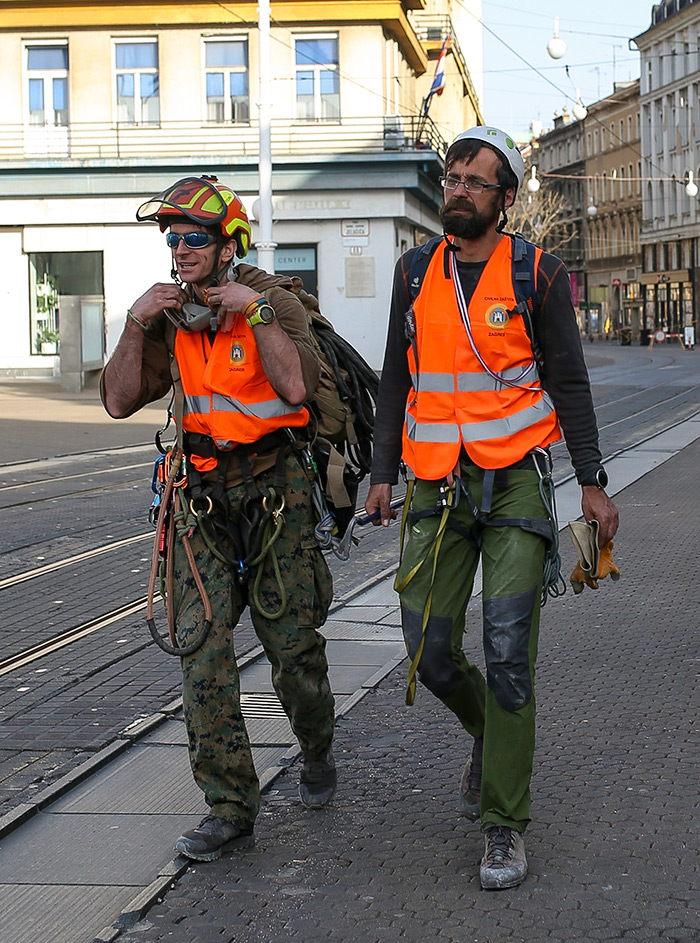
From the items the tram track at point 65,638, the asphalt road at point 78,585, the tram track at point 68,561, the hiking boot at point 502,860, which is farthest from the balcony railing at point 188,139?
the hiking boot at point 502,860

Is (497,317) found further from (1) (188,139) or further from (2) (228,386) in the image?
(1) (188,139)

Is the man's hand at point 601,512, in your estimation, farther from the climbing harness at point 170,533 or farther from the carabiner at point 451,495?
the climbing harness at point 170,533

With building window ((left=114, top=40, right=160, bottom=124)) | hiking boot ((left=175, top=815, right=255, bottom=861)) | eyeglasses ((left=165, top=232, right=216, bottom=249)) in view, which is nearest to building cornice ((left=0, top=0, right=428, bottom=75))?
building window ((left=114, top=40, right=160, bottom=124))

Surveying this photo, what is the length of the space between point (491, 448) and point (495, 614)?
1.49ft

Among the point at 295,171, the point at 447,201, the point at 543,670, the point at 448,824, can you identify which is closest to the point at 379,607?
the point at 543,670

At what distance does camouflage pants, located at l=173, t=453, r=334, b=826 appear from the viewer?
14.1 feet

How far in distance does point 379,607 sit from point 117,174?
2960 cm

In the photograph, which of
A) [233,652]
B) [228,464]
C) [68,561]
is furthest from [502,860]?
[68,561]

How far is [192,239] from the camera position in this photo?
4.32 m

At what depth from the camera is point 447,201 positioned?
427cm

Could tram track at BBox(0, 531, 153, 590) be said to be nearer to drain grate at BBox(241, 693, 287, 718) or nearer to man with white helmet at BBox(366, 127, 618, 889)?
drain grate at BBox(241, 693, 287, 718)

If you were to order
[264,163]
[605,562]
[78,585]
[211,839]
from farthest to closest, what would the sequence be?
[264,163], [78,585], [605,562], [211,839]

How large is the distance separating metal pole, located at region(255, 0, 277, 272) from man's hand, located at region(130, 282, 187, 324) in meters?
21.9

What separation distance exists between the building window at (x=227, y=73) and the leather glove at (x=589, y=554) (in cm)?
3354
